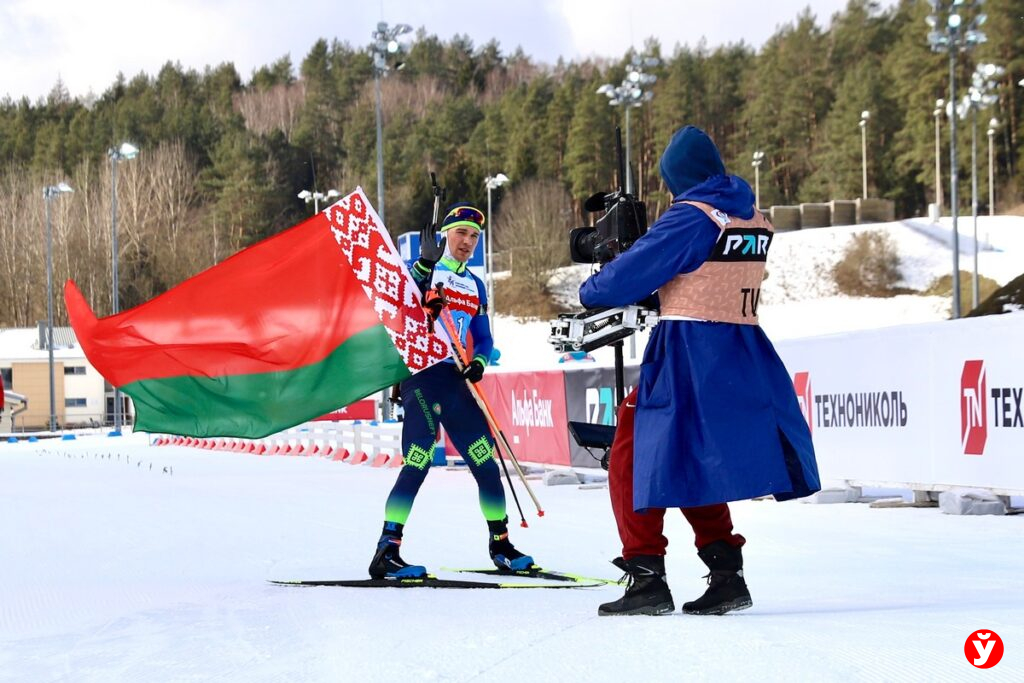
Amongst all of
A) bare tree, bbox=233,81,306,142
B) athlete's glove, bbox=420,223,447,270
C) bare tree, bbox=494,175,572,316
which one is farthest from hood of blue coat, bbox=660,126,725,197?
bare tree, bbox=233,81,306,142

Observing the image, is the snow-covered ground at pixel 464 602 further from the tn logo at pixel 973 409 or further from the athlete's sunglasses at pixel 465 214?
the athlete's sunglasses at pixel 465 214

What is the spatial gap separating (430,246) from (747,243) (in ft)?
7.02

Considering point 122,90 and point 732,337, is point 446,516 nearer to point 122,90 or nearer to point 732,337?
point 732,337

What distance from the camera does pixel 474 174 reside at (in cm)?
10544

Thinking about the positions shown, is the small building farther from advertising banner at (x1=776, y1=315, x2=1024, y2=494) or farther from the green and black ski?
the green and black ski

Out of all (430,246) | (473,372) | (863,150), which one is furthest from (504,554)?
(863,150)

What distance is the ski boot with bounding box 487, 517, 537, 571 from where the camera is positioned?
6.76 meters

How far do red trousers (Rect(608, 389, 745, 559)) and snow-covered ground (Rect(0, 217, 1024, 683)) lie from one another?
0.98 feet

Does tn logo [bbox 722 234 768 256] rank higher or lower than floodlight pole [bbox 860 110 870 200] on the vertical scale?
lower

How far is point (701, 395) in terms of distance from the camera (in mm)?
4688

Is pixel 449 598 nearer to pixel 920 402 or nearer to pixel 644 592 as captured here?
pixel 644 592

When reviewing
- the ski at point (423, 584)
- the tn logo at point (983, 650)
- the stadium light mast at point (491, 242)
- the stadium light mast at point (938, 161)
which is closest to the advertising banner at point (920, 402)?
the ski at point (423, 584)

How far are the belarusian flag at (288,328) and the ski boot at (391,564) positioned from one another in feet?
2.49

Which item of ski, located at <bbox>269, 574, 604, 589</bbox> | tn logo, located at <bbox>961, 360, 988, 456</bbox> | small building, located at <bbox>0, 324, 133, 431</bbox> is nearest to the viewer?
ski, located at <bbox>269, 574, 604, 589</bbox>
